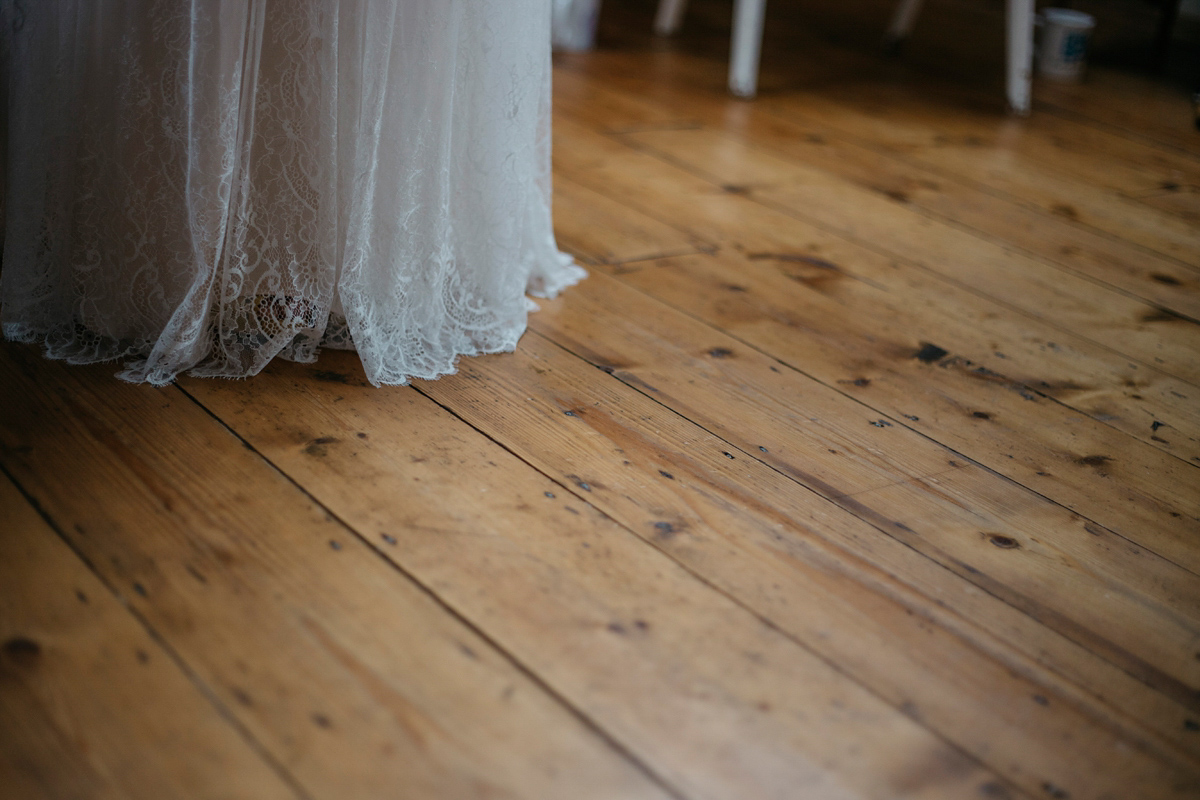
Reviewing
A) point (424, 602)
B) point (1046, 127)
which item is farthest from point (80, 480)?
point (1046, 127)

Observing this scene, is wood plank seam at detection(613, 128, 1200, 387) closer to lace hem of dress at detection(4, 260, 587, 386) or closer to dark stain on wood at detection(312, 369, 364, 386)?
lace hem of dress at detection(4, 260, 587, 386)

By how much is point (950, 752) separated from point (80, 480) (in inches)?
25.4

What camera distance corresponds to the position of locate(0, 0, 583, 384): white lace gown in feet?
3.03

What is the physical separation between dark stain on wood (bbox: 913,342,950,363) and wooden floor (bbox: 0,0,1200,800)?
0.01 metres

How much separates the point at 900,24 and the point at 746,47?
755 millimetres

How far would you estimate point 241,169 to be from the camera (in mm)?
951

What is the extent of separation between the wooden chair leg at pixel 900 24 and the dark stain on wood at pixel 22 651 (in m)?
2.56

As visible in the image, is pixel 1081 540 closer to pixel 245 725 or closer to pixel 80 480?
pixel 245 725

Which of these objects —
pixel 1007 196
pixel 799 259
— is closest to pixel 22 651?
pixel 799 259

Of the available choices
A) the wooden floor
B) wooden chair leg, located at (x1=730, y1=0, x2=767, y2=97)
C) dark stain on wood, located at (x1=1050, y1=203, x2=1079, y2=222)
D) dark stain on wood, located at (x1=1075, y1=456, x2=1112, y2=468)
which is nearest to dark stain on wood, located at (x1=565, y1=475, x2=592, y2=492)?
the wooden floor

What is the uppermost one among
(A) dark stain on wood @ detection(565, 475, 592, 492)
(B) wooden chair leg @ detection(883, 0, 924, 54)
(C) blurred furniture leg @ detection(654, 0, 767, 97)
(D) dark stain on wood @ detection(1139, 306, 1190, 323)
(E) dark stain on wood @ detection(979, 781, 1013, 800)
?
(B) wooden chair leg @ detection(883, 0, 924, 54)

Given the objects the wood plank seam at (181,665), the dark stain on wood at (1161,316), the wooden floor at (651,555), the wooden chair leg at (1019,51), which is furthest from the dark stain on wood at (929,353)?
the wooden chair leg at (1019,51)

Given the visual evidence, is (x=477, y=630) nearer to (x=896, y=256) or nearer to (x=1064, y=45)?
(x=896, y=256)

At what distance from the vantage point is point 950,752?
0.65 metres
